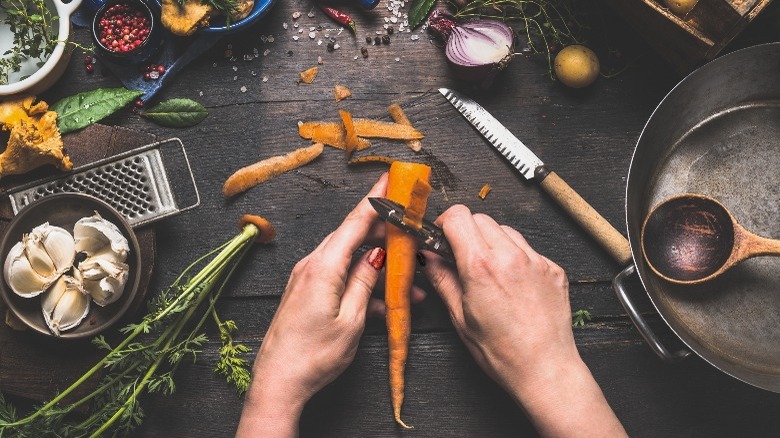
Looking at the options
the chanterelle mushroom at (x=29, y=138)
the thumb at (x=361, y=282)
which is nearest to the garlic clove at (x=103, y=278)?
the chanterelle mushroom at (x=29, y=138)

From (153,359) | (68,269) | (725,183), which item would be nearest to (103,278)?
(68,269)

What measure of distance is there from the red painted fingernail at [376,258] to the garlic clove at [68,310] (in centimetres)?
65

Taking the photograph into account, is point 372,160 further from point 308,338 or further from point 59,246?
point 59,246

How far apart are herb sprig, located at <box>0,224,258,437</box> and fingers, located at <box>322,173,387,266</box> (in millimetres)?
240

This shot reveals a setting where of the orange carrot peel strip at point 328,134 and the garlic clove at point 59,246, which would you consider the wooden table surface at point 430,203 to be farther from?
the garlic clove at point 59,246

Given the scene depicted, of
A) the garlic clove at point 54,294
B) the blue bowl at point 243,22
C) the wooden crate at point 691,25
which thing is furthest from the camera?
the blue bowl at point 243,22

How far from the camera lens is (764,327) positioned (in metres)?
1.49

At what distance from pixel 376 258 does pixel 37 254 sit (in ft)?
2.45

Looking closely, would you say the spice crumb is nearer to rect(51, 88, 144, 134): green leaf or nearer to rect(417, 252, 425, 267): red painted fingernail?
rect(417, 252, 425, 267): red painted fingernail

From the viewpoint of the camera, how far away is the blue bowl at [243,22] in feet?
5.07

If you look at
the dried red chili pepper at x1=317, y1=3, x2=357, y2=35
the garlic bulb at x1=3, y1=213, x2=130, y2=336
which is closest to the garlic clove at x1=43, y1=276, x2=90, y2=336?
the garlic bulb at x1=3, y1=213, x2=130, y2=336

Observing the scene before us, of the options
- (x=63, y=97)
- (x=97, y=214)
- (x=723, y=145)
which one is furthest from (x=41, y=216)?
(x=723, y=145)

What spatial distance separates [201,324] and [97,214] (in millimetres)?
345

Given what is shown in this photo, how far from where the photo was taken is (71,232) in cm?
151
